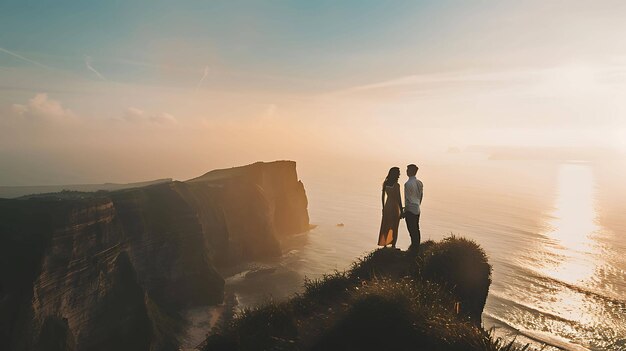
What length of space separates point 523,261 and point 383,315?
248ft

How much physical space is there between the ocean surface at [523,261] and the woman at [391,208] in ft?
21.3

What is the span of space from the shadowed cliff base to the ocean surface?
1.79 metres

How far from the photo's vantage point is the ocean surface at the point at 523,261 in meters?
41.9

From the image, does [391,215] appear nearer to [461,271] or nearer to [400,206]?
[400,206]

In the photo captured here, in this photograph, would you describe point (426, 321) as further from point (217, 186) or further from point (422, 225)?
point (422, 225)

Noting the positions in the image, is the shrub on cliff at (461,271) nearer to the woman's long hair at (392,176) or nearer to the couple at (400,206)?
the couple at (400,206)

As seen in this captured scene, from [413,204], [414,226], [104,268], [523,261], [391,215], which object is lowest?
[523,261]

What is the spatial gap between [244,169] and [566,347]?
6844 cm

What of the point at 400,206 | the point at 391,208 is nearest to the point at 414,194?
the point at 400,206

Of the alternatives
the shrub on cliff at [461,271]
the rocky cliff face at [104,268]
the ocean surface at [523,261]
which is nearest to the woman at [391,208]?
the shrub on cliff at [461,271]

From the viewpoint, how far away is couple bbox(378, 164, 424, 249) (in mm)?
12547

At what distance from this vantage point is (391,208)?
1368 cm

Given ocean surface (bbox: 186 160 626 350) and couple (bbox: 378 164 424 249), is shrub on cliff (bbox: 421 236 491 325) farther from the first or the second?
ocean surface (bbox: 186 160 626 350)

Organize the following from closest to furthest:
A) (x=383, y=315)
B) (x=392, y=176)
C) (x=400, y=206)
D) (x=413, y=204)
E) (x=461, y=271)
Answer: (x=383, y=315)
(x=461, y=271)
(x=413, y=204)
(x=392, y=176)
(x=400, y=206)
